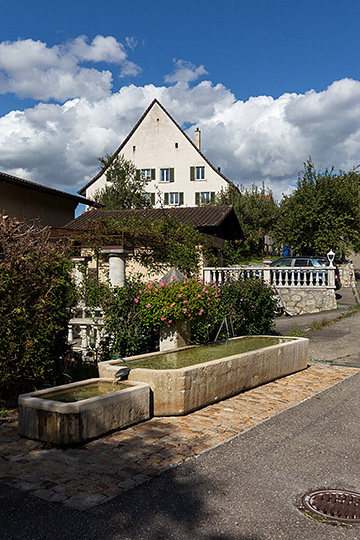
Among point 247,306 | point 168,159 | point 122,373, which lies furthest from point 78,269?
point 168,159

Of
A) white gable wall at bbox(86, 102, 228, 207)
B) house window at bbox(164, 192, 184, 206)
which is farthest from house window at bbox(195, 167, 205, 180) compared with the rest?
house window at bbox(164, 192, 184, 206)

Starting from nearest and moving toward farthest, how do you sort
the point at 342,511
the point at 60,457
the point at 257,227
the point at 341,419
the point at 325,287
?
the point at 342,511 → the point at 60,457 → the point at 341,419 → the point at 325,287 → the point at 257,227

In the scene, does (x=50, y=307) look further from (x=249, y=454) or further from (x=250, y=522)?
(x=250, y=522)

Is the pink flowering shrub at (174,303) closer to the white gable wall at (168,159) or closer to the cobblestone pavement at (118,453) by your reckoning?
the cobblestone pavement at (118,453)

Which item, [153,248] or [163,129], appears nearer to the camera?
[153,248]

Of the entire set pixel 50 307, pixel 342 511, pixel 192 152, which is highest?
pixel 192 152

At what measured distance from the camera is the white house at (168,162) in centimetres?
4447

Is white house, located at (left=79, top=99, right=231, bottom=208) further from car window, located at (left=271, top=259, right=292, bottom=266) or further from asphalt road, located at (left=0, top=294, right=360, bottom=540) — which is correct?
asphalt road, located at (left=0, top=294, right=360, bottom=540)

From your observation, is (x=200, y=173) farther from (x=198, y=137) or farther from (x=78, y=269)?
(x=78, y=269)

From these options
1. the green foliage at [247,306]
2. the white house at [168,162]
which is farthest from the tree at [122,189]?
the green foliage at [247,306]

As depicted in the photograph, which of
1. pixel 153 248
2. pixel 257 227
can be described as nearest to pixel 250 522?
pixel 153 248

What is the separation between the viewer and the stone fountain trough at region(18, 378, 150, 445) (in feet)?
17.3

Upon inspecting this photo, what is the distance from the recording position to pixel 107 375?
6.98 metres

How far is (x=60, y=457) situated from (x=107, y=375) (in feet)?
6.60
